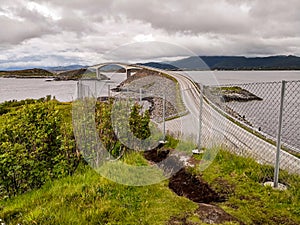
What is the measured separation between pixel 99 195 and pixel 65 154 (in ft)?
4.22

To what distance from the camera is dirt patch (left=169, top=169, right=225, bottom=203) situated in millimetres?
4012

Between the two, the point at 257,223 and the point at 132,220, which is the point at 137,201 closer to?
the point at 132,220

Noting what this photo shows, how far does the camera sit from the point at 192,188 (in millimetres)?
4410

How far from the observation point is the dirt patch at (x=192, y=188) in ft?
13.2

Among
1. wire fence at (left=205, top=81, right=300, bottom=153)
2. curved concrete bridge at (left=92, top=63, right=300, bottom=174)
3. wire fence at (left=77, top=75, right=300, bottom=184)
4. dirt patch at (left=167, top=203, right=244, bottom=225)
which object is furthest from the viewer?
wire fence at (left=205, top=81, right=300, bottom=153)

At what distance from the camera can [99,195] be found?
3.88m

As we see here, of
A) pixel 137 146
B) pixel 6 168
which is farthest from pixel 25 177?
pixel 137 146

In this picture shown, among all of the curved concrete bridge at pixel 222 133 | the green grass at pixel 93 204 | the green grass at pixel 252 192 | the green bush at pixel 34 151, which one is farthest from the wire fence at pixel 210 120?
the green grass at pixel 93 204

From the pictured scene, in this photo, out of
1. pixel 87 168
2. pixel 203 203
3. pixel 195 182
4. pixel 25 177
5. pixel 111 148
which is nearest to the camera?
pixel 203 203

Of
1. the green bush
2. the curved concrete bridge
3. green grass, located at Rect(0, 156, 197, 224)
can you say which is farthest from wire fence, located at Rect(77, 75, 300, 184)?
green grass, located at Rect(0, 156, 197, 224)

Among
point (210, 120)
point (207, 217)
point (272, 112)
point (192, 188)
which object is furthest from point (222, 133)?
point (207, 217)

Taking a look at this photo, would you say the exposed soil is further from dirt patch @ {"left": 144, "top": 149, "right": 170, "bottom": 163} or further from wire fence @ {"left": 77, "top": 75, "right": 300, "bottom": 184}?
wire fence @ {"left": 77, "top": 75, "right": 300, "bottom": 184}

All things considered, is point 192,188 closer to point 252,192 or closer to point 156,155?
point 252,192

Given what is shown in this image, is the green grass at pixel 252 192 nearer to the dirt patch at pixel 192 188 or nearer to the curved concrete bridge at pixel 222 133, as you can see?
the dirt patch at pixel 192 188
